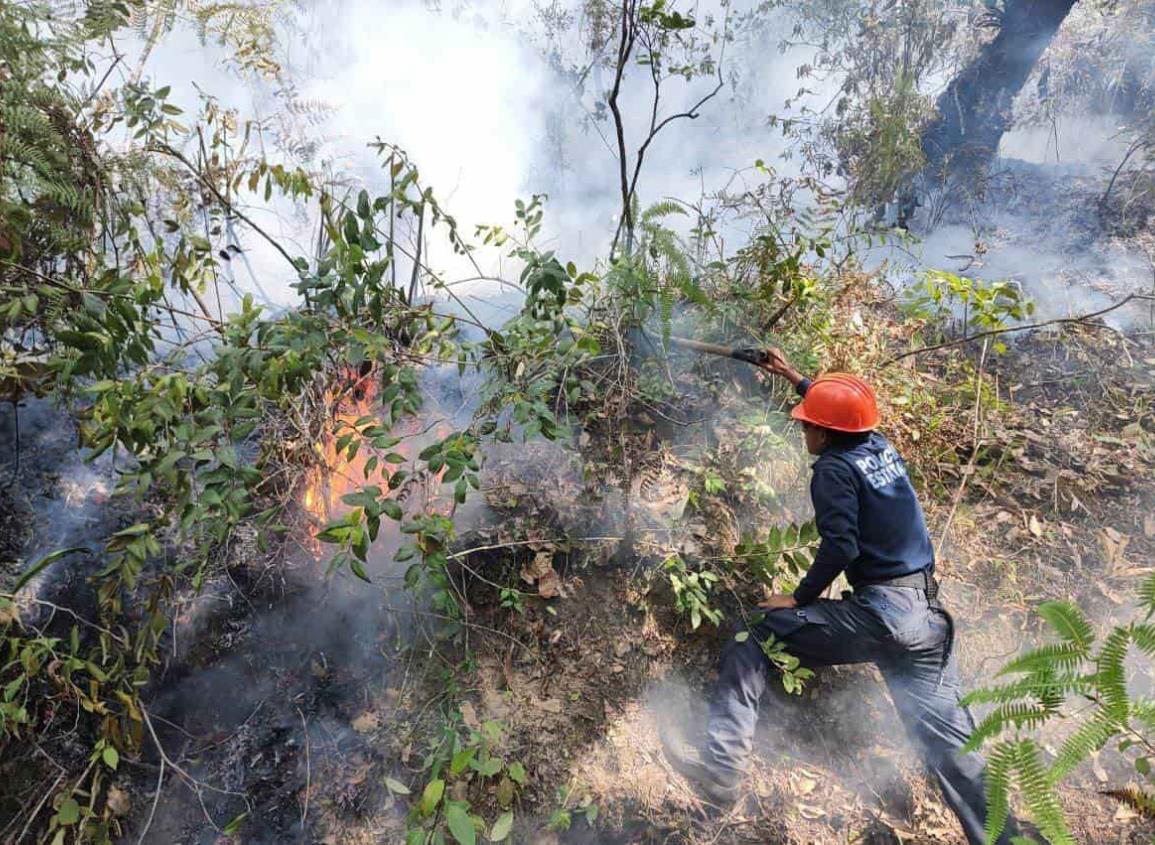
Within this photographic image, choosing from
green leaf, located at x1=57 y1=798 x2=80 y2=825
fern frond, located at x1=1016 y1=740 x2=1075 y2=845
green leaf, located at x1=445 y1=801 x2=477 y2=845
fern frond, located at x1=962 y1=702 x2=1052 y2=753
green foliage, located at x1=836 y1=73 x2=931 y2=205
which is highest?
green foliage, located at x1=836 y1=73 x2=931 y2=205

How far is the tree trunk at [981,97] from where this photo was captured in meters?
5.80

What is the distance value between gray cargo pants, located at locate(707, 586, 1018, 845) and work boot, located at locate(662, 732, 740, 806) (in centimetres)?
4

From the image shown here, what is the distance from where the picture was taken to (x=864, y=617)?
2812mm

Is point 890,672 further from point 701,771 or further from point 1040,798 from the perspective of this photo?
point 701,771

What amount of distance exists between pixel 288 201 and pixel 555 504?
3.40 meters

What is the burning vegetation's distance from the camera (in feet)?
7.77

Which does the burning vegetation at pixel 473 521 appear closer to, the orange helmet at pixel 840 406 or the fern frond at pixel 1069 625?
the fern frond at pixel 1069 625

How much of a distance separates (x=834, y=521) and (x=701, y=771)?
1.36m

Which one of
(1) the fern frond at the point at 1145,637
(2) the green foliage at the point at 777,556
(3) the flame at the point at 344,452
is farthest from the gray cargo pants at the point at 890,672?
(3) the flame at the point at 344,452

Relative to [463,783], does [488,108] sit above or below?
above

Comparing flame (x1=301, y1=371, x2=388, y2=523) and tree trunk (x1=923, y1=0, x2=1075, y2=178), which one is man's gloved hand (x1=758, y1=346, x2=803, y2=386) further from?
tree trunk (x1=923, y1=0, x2=1075, y2=178)

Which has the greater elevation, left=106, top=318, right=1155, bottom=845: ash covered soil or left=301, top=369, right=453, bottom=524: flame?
left=301, top=369, right=453, bottom=524: flame

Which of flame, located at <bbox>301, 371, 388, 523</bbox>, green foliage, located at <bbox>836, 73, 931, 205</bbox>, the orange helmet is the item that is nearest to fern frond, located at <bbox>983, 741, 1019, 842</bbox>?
the orange helmet

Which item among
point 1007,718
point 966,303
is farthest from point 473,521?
point 966,303
